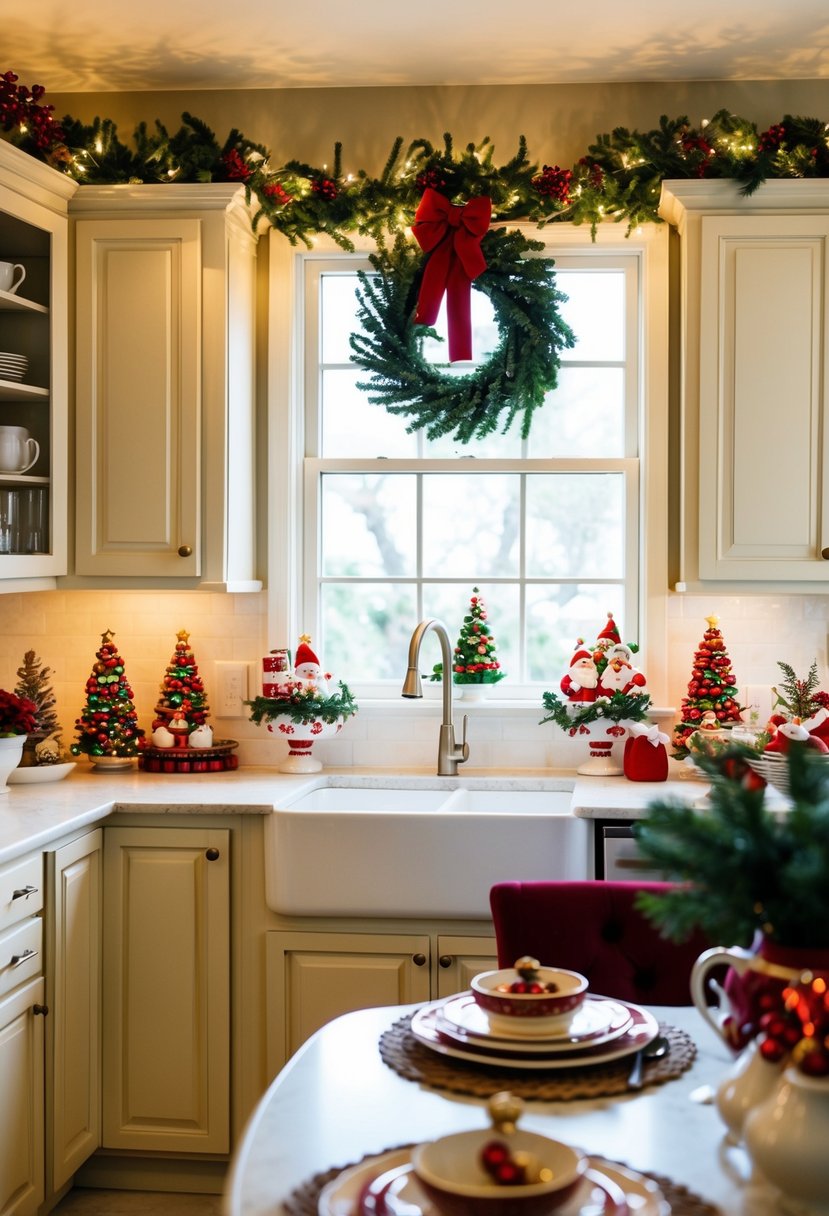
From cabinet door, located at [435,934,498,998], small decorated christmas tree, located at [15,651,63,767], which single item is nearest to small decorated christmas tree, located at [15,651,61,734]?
small decorated christmas tree, located at [15,651,63,767]

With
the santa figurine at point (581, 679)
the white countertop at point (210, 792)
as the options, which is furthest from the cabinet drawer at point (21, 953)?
the santa figurine at point (581, 679)

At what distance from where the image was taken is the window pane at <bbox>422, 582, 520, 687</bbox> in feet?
12.6

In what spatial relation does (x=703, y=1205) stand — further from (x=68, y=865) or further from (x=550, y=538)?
(x=550, y=538)

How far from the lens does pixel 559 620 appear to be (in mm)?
3844

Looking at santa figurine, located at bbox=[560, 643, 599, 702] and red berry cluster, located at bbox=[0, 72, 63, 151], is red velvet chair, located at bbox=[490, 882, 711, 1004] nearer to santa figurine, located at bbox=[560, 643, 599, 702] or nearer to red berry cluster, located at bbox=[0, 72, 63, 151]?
santa figurine, located at bbox=[560, 643, 599, 702]

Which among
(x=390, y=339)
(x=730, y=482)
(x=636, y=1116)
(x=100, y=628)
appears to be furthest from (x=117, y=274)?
(x=636, y=1116)

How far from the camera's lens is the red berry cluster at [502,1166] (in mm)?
1174

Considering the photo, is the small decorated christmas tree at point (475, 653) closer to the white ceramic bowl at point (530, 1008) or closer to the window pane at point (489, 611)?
the window pane at point (489, 611)

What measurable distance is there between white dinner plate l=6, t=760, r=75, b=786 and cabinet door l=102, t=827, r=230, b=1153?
368mm

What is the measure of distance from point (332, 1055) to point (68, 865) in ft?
4.89

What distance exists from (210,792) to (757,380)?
1.75 m

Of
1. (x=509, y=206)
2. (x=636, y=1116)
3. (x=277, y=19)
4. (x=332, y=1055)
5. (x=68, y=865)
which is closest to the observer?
(x=636, y=1116)

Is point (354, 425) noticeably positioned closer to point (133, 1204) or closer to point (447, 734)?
point (447, 734)

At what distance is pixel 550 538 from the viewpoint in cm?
386
